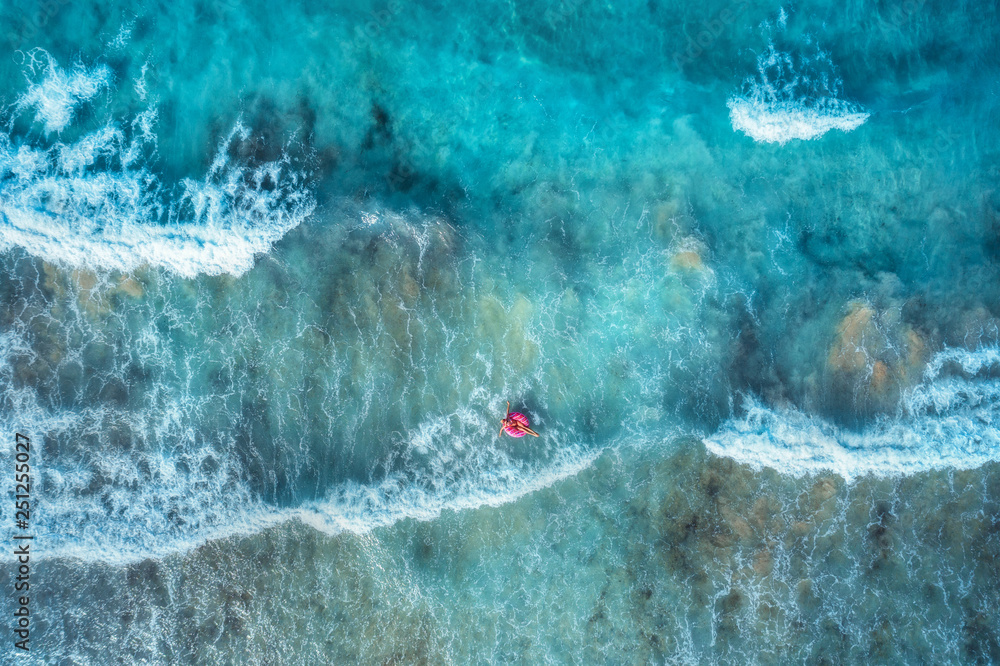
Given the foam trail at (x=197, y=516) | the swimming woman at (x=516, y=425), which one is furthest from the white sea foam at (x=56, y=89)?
the swimming woman at (x=516, y=425)

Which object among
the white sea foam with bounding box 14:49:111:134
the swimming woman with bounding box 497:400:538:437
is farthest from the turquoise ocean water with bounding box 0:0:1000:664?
the swimming woman with bounding box 497:400:538:437

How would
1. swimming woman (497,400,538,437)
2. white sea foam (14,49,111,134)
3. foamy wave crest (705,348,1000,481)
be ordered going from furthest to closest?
1. white sea foam (14,49,111,134)
2. foamy wave crest (705,348,1000,481)
3. swimming woman (497,400,538,437)

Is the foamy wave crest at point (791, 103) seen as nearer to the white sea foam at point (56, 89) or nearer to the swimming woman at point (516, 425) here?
the swimming woman at point (516, 425)

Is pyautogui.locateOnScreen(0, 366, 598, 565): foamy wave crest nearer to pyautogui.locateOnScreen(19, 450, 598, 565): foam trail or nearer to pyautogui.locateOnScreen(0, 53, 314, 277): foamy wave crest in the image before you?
pyautogui.locateOnScreen(19, 450, 598, 565): foam trail

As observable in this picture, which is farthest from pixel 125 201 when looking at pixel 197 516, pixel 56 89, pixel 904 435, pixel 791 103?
pixel 904 435

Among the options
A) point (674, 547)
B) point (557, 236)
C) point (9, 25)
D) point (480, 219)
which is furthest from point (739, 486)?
point (9, 25)

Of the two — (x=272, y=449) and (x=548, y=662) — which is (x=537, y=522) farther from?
(x=272, y=449)

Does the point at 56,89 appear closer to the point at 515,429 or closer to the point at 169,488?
the point at 169,488
